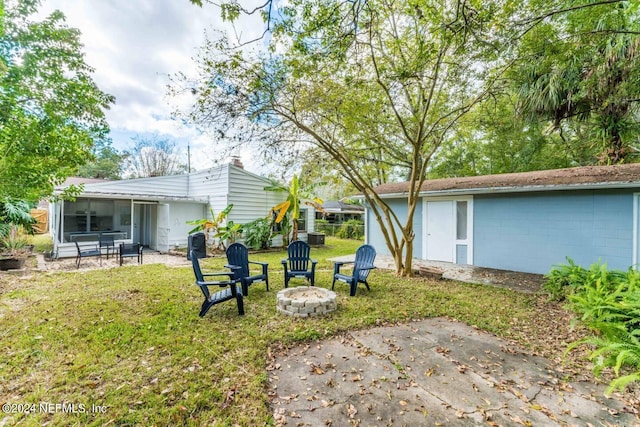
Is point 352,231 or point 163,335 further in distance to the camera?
point 352,231

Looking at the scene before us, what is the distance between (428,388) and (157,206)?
13.3m

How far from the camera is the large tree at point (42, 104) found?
539 cm

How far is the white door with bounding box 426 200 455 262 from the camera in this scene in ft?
Result: 33.1

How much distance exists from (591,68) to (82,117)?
1361 centimetres

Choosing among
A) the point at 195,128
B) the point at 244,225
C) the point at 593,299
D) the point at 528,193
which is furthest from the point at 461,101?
the point at 244,225

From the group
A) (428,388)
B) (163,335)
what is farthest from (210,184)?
(428,388)

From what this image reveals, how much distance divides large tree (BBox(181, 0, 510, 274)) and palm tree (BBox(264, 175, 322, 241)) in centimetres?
450

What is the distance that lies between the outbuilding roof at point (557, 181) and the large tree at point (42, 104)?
10.4m

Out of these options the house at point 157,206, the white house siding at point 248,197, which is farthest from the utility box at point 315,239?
the white house siding at point 248,197

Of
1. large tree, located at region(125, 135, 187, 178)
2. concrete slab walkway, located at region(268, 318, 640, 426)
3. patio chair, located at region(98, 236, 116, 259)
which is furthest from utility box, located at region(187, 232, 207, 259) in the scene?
large tree, located at region(125, 135, 187, 178)

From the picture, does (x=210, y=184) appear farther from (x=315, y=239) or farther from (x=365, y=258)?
(x=365, y=258)

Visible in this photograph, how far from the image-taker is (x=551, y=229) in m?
7.95

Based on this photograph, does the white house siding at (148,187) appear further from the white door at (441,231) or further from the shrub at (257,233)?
the white door at (441,231)

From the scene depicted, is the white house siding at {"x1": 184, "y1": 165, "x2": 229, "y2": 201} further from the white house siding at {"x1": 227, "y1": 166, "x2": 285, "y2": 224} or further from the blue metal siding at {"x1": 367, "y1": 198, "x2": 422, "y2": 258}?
the blue metal siding at {"x1": 367, "y1": 198, "x2": 422, "y2": 258}
